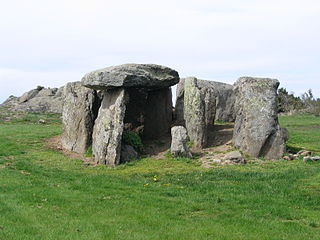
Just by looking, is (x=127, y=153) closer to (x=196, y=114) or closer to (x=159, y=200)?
(x=196, y=114)

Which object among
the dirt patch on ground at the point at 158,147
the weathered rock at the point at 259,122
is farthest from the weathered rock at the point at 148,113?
the weathered rock at the point at 259,122

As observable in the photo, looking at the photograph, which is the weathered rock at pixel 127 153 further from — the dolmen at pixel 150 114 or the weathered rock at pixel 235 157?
the weathered rock at pixel 235 157

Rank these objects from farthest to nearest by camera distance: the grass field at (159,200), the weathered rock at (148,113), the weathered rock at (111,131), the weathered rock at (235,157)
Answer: the weathered rock at (148,113)
the weathered rock at (111,131)
the weathered rock at (235,157)
the grass field at (159,200)

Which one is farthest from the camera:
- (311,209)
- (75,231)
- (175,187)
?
(175,187)

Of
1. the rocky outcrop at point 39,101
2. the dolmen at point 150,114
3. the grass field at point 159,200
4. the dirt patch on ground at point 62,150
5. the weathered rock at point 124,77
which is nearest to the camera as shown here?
the grass field at point 159,200

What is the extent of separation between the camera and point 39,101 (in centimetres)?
5541

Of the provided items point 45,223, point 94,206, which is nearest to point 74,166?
point 94,206

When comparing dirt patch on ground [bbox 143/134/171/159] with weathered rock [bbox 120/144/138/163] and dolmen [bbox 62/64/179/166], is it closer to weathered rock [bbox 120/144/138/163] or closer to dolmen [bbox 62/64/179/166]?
dolmen [bbox 62/64/179/166]

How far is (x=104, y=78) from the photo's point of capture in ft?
64.8

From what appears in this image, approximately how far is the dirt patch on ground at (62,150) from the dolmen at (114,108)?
29cm

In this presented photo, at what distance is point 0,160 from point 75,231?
10.8 m

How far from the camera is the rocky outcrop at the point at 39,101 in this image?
175 ft

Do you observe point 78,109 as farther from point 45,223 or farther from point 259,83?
point 45,223

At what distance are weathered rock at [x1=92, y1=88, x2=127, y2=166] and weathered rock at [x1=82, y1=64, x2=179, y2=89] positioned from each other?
558mm
